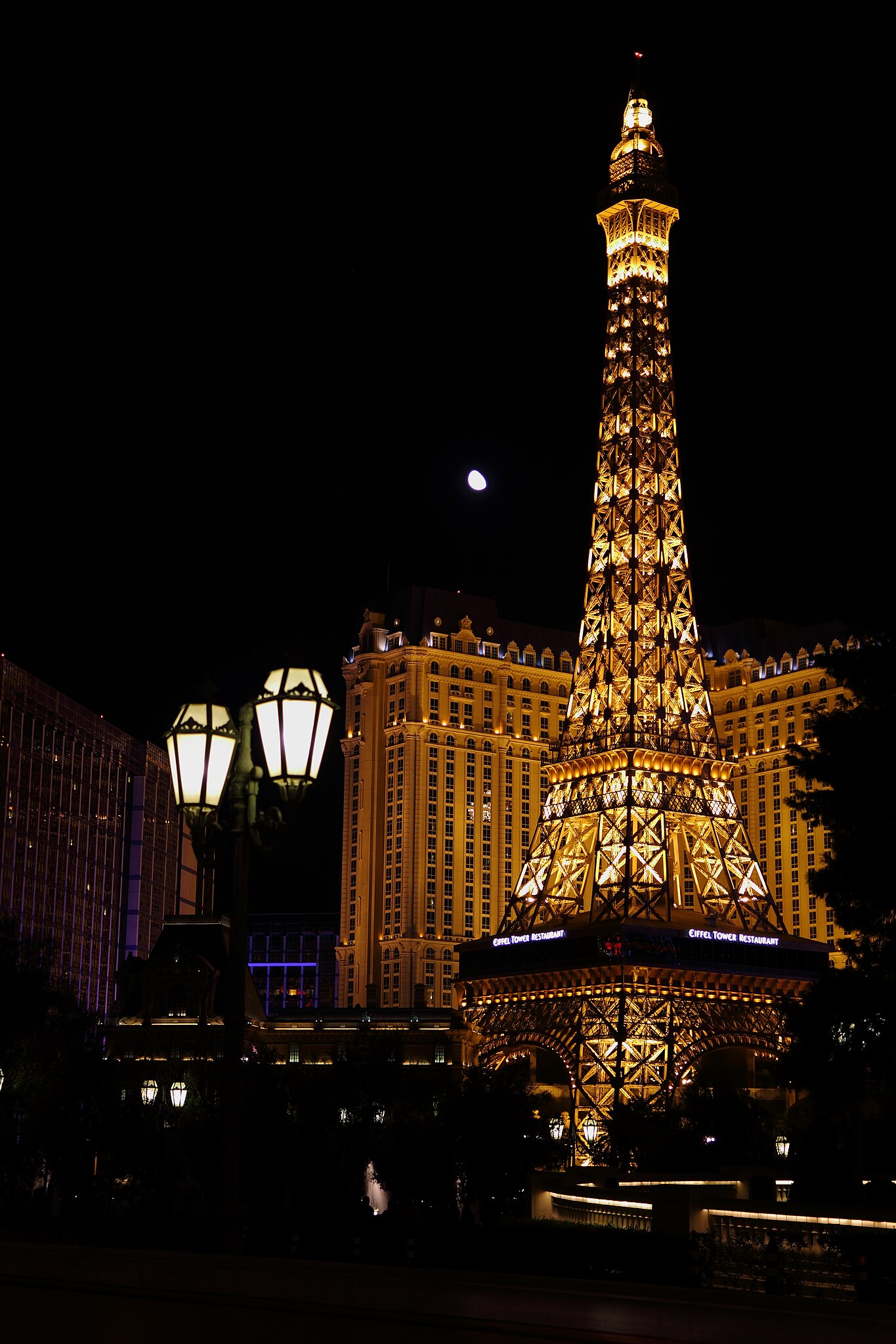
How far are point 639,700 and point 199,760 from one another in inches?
5478

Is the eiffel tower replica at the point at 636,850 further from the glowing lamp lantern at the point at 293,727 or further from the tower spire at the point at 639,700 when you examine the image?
the glowing lamp lantern at the point at 293,727

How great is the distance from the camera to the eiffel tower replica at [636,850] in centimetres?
15412

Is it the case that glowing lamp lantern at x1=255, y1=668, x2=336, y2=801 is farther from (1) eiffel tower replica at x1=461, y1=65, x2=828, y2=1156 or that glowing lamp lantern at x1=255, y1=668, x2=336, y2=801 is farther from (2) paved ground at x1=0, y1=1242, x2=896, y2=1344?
(1) eiffel tower replica at x1=461, y1=65, x2=828, y2=1156

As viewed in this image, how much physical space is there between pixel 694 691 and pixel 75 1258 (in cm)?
13832

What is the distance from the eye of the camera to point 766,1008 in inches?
6403

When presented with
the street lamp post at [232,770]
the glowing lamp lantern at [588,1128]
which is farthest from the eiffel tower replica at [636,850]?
the street lamp post at [232,770]

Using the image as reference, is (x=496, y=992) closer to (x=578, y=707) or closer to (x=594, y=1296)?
(x=578, y=707)

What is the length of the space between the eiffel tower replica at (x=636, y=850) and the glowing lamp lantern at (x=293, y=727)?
404 ft

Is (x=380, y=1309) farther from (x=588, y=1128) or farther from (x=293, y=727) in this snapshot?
(x=588, y=1128)

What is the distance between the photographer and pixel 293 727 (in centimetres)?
2516

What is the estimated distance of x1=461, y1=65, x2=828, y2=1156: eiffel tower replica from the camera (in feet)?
506

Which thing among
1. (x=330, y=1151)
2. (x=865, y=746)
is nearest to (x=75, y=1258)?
(x=865, y=746)

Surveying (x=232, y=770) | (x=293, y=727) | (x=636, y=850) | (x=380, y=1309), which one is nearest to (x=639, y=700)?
(x=636, y=850)

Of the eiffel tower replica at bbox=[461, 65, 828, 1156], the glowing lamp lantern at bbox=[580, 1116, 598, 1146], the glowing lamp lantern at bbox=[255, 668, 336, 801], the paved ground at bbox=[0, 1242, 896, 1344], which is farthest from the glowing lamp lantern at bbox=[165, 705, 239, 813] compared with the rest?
the eiffel tower replica at bbox=[461, 65, 828, 1156]
